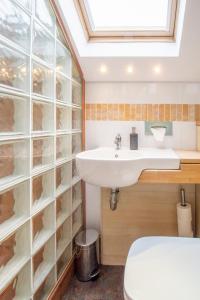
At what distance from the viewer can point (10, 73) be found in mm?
965

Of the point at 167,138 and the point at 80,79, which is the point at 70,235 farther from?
the point at 80,79

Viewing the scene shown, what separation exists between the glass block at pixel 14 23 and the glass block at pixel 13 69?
0.05m

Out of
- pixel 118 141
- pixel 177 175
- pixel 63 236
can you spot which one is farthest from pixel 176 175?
pixel 63 236

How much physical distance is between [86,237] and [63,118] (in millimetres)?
884

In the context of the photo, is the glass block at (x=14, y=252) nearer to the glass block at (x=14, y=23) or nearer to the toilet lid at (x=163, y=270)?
the toilet lid at (x=163, y=270)

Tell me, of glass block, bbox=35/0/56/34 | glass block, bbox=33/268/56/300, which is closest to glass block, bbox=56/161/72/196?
glass block, bbox=33/268/56/300

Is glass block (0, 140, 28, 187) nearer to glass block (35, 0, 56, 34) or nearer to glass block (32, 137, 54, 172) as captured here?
glass block (32, 137, 54, 172)

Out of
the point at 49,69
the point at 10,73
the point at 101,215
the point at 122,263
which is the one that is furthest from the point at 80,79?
the point at 122,263

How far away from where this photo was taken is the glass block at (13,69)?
0.91 meters

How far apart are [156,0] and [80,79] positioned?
0.73 m

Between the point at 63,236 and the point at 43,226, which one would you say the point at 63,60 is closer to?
the point at 43,226

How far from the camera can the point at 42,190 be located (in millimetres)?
1294

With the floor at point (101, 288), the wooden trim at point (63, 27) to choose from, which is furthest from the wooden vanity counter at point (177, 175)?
the wooden trim at point (63, 27)

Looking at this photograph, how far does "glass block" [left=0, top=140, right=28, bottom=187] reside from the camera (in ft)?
3.09
